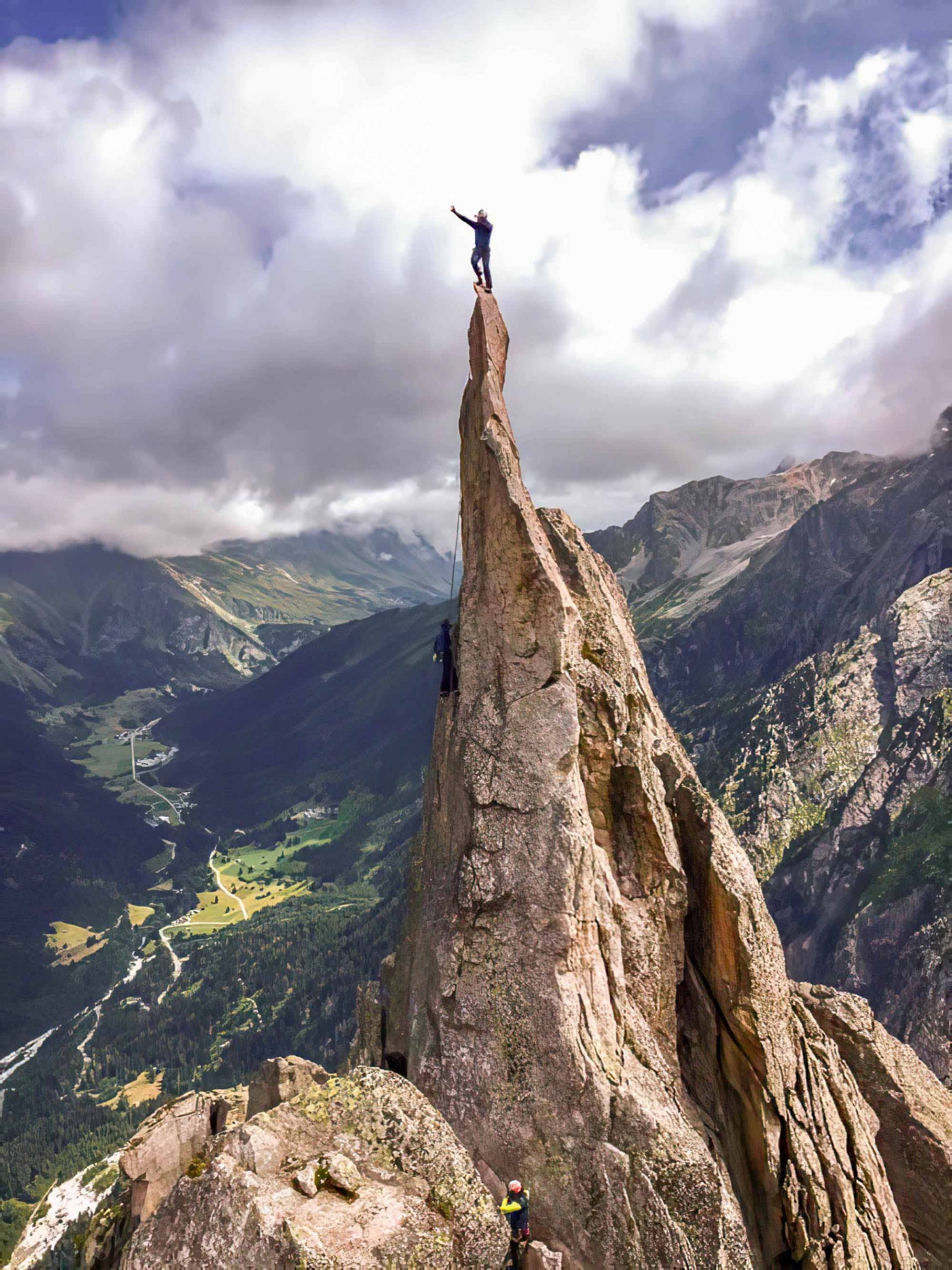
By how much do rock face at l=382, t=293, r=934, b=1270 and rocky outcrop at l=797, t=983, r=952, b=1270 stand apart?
4120mm

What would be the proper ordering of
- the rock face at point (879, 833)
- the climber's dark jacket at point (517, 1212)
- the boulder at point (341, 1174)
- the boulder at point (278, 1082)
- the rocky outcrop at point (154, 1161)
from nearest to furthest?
the boulder at point (341, 1174) → the climber's dark jacket at point (517, 1212) → the rocky outcrop at point (154, 1161) → the boulder at point (278, 1082) → the rock face at point (879, 833)

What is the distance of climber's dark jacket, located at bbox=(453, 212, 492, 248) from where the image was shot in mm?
33438

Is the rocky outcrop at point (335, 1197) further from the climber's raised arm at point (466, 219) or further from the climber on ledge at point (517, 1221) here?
the climber's raised arm at point (466, 219)

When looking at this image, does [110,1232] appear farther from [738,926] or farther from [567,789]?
[738,926]

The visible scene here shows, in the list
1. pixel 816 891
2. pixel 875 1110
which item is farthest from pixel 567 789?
pixel 816 891

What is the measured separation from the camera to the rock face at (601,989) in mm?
20688

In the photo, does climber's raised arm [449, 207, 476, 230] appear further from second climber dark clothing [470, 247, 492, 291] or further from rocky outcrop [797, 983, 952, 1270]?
rocky outcrop [797, 983, 952, 1270]

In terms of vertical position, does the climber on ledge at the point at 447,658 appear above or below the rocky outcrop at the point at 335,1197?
above

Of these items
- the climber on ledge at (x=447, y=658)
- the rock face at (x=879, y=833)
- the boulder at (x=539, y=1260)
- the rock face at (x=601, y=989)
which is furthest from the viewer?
the rock face at (x=879, y=833)

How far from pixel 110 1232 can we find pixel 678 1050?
2117 cm

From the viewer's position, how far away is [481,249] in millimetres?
34812

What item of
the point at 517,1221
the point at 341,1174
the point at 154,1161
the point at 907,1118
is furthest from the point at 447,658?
the point at 907,1118

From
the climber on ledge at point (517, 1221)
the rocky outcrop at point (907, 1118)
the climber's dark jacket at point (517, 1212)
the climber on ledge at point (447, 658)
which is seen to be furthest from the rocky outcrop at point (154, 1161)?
the rocky outcrop at point (907, 1118)

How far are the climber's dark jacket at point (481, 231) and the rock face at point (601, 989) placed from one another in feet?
35.9
